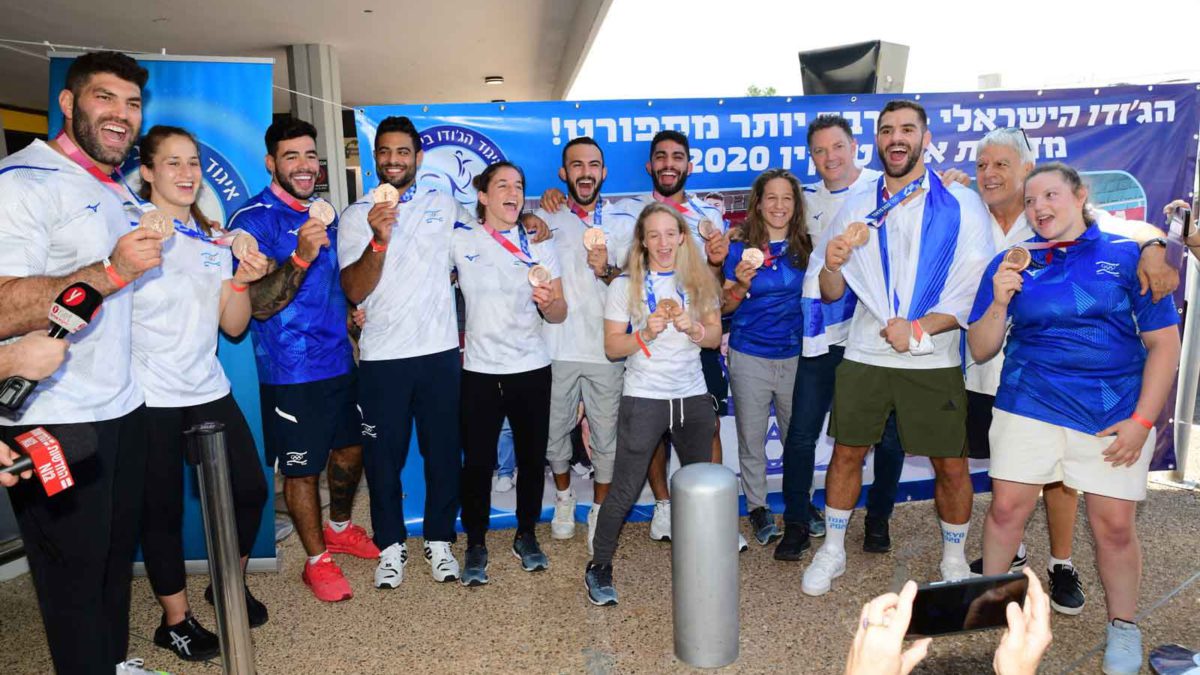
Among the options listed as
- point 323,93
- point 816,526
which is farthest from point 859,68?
point 323,93

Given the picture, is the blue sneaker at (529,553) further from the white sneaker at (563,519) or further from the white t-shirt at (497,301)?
the white t-shirt at (497,301)

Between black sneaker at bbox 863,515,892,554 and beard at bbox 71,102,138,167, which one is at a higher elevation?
beard at bbox 71,102,138,167

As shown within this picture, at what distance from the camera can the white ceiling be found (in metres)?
8.47

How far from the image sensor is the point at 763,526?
4492 mm

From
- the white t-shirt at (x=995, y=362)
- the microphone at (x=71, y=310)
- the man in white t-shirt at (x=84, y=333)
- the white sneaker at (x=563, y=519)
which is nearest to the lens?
the microphone at (x=71, y=310)

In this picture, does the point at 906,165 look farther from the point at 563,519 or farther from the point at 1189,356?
the point at 1189,356

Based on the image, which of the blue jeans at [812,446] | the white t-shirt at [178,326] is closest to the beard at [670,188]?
the blue jeans at [812,446]

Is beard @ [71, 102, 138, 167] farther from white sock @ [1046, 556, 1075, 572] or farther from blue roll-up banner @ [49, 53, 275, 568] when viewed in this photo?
white sock @ [1046, 556, 1075, 572]

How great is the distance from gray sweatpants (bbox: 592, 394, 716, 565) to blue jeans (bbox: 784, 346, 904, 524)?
→ 700mm

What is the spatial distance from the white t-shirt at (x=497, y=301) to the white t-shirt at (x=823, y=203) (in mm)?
1590

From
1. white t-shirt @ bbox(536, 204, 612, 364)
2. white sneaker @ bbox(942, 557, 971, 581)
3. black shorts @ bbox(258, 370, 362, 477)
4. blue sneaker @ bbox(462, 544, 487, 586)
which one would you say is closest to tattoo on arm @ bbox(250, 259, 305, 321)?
black shorts @ bbox(258, 370, 362, 477)

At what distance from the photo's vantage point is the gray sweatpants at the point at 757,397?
434cm

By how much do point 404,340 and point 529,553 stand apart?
1.36 metres

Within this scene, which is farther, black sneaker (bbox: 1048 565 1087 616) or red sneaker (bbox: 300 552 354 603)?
red sneaker (bbox: 300 552 354 603)
